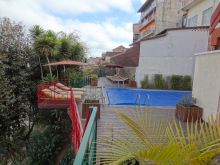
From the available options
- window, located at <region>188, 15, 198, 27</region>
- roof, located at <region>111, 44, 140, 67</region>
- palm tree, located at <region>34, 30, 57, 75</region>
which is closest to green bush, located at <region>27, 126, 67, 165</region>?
palm tree, located at <region>34, 30, 57, 75</region>

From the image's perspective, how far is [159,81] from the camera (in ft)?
47.1

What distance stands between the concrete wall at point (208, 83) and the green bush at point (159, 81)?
23.4 feet

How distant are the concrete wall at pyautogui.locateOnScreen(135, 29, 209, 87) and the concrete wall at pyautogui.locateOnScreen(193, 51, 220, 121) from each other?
24.8 ft

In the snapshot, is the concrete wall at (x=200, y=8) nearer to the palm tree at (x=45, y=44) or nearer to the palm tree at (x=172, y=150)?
the palm tree at (x=45, y=44)

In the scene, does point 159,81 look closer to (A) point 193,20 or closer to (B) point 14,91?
(A) point 193,20

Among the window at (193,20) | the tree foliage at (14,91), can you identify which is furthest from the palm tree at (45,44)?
the window at (193,20)

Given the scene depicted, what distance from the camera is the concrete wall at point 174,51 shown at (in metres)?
14.0

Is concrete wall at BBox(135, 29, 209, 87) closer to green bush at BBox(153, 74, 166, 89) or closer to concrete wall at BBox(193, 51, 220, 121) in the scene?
green bush at BBox(153, 74, 166, 89)

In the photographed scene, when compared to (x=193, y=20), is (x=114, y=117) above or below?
below

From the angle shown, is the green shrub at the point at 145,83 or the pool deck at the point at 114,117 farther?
the green shrub at the point at 145,83

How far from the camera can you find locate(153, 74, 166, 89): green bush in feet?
47.0

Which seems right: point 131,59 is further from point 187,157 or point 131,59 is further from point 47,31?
point 187,157

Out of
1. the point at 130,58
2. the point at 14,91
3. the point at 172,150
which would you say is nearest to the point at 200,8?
the point at 130,58

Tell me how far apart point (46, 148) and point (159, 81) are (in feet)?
34.1
